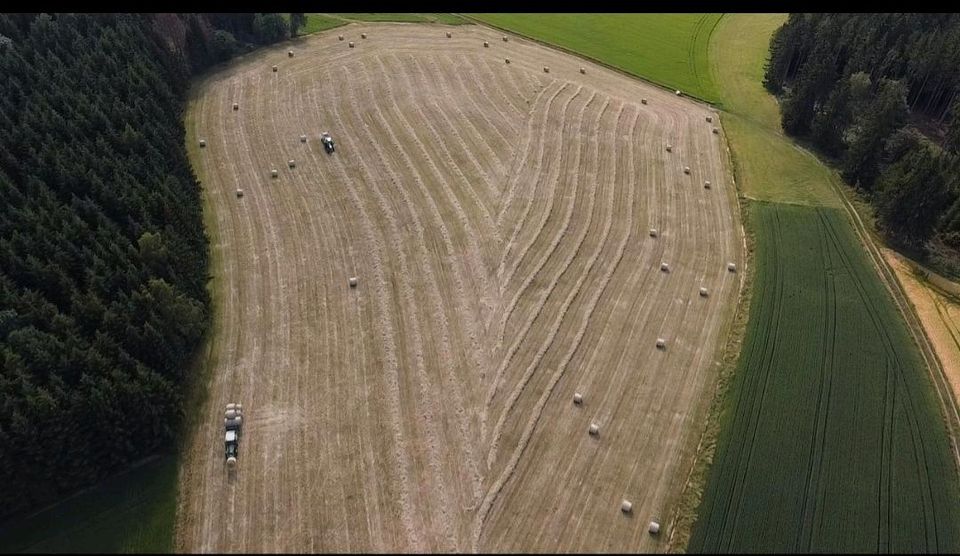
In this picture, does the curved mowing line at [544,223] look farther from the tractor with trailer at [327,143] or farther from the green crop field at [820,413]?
the tractor with trailer at [327,143]

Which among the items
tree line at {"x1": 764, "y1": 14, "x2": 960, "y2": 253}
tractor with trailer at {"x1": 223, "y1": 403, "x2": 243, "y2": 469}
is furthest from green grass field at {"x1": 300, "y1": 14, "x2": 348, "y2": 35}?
tractor with trailer at {"x1": 223, "y1": 403, "x2": 243, "y2": 469}

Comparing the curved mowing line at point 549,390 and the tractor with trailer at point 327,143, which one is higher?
the tractor with trailer at point 327,143

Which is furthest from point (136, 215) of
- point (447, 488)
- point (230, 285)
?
point (447, 488)

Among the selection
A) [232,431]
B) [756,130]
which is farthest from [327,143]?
[756,130]

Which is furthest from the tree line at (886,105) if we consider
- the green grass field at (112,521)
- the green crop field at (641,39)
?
the green grass field at (112,521)

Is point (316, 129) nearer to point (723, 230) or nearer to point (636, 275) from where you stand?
point (636, 275)

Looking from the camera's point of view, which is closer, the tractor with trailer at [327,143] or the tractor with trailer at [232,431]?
the tractor with trailer at [232,431]
